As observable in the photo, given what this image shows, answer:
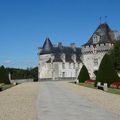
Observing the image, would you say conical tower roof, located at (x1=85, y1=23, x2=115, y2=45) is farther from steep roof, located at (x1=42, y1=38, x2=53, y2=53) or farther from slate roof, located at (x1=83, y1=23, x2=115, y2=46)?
steep roof, located at (x1=42, y1=38, x2=53, y2=53)

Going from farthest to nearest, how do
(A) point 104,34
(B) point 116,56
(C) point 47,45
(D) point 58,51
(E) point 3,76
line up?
1. (C) point 47,45
2. (D) point 58,51
3. (A) point 104,34
4. (B) point 116,56
5. (E) point 3,76

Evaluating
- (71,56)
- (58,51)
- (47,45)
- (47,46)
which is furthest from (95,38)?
(47,45)

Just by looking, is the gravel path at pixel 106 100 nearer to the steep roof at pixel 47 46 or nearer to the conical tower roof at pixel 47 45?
the steep roof at pixel 47 46

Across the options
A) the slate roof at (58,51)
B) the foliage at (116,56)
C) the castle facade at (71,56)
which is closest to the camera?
the foliage at (116,56)

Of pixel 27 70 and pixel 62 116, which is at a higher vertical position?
pixel 27 70

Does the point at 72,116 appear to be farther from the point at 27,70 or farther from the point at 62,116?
the point at 27,70

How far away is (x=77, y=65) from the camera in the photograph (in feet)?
280

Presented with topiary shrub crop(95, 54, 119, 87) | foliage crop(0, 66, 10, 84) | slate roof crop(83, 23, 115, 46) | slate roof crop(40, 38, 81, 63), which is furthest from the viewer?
slate roof crop(40, 38, 81, 63)

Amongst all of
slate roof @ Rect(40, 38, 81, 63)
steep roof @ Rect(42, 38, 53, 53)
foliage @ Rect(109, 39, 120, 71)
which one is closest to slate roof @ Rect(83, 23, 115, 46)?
foliage @ Rect(109, 39, 120, 71)

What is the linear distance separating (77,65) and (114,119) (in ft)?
245

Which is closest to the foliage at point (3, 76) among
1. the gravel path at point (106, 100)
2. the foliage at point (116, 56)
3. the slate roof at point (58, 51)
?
the foliage at point (116, 56)

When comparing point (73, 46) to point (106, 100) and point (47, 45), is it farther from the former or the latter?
point (106, 100)

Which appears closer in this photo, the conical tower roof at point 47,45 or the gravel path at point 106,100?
the gravel path at point 106,100

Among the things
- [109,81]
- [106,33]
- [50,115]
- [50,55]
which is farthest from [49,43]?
[50,115]
